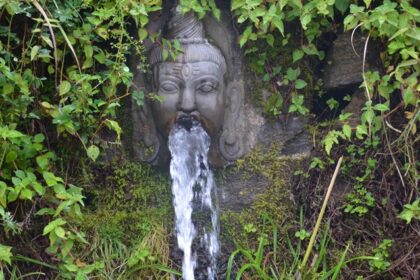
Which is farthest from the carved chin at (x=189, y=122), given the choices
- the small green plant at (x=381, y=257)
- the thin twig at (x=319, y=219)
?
the small green plant at (x=381, y=257)

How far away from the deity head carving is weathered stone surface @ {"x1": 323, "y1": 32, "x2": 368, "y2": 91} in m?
0.60

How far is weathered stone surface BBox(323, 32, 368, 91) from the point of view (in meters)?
4.23

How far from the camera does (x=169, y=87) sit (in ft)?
13.3

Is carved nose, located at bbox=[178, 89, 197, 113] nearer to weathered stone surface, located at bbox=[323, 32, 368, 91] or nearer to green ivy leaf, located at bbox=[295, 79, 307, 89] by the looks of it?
green ivy leaf, located at bbox=[295, 79, 307, 89]

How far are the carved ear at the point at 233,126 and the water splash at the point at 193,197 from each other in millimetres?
116

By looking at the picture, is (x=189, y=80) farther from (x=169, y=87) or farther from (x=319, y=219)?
(x=319, y=219)

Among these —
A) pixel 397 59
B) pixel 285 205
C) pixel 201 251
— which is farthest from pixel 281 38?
pixel 201 251

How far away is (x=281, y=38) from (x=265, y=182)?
0.81 metres

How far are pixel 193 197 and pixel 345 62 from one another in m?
1.14

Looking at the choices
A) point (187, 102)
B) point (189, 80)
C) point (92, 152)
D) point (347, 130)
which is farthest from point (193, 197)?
point (347, 130)

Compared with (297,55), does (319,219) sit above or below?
below

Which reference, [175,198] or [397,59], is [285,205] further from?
[397,59]

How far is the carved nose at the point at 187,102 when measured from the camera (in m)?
4.01

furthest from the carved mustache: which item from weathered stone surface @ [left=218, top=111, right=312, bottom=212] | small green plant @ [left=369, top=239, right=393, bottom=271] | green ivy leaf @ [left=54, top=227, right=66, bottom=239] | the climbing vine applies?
small green plant @ [left=369, top=239, right=393, bottom=271]
